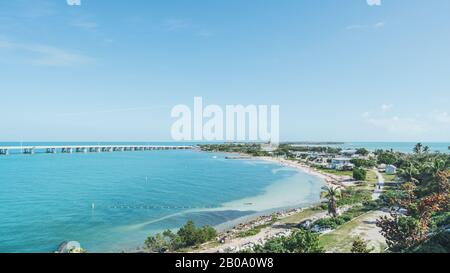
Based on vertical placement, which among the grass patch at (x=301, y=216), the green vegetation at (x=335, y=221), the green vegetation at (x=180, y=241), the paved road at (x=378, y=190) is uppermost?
the green vegetation at (x=335, y=221)

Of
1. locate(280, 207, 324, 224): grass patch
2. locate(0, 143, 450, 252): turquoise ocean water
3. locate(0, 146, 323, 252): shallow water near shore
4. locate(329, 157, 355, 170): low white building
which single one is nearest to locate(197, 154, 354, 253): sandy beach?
locate(280, 207, 324, 224): grass patch

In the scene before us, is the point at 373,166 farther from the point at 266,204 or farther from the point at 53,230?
the point at 53,230

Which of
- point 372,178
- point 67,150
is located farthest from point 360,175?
point 67,150

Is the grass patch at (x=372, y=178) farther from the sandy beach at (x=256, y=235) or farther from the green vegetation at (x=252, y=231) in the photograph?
the green vegetation at (x=252, y=231)

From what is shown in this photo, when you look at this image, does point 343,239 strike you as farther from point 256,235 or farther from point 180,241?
point 180,241

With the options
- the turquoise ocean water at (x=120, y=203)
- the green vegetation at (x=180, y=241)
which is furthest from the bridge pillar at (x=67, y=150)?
the green vegetation at (x=180, y=241)

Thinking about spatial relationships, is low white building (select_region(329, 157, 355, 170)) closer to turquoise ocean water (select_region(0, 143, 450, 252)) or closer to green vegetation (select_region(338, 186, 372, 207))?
turquoise ocean water (select_region(0, 143, 450, 252))

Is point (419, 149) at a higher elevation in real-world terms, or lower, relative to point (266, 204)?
higher

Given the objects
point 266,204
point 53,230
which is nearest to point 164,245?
point 53,230
